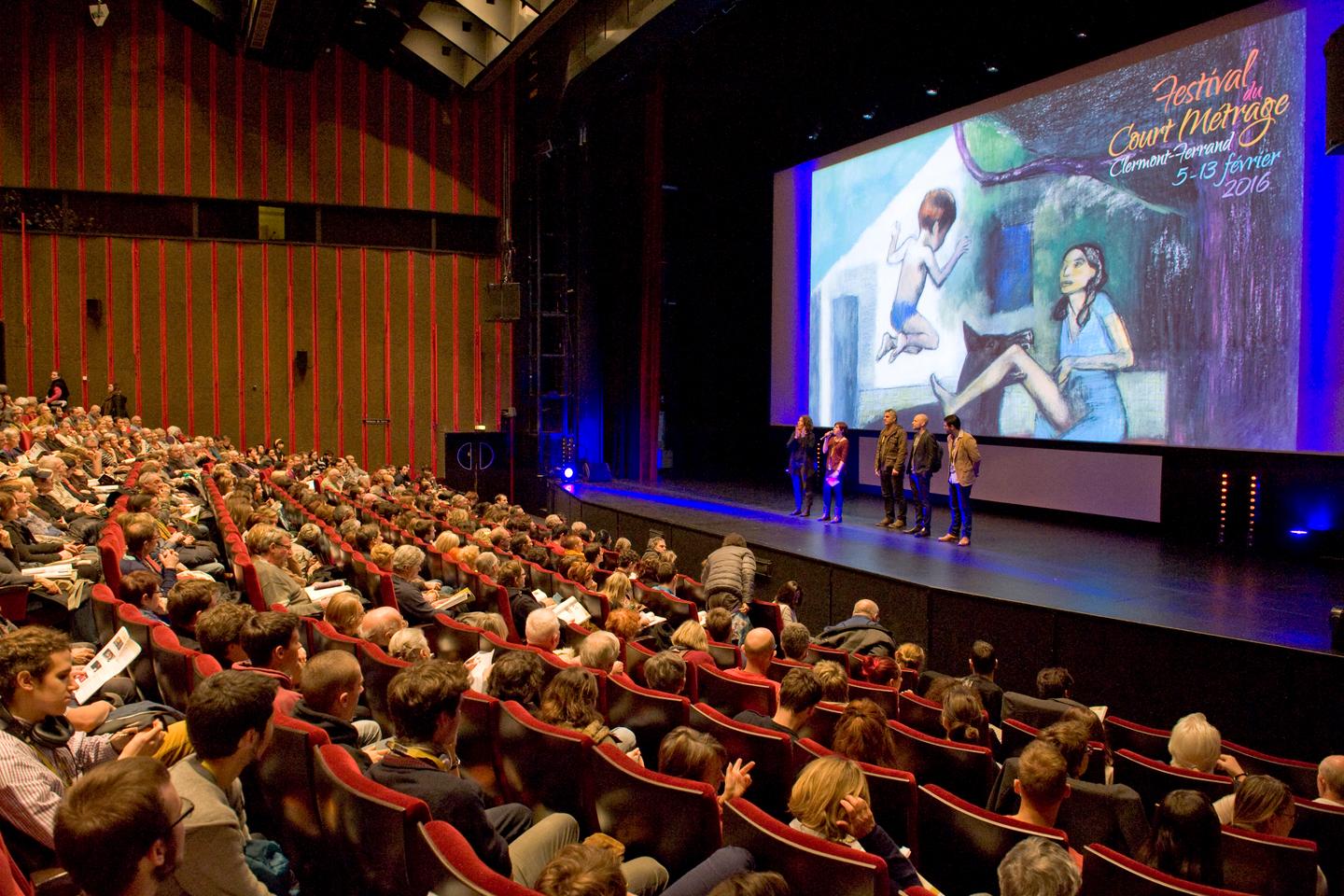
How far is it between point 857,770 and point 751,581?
407 cm

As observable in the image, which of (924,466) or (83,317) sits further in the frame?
(83,317)

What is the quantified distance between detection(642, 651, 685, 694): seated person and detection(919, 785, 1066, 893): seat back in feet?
3.13

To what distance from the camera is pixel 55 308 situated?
13.6m

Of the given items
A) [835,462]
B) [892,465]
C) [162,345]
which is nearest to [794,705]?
[892,465]

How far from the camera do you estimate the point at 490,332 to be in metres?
16.2

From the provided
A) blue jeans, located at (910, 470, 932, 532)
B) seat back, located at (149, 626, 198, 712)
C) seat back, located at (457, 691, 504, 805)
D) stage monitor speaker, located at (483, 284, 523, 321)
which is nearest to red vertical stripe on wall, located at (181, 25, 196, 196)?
stage monitor speaker, located at (483, 284, 523, 321)

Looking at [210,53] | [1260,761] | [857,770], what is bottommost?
[1260,761]

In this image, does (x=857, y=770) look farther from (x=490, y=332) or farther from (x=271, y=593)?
(x=490, y=332)

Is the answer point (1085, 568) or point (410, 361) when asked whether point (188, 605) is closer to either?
point (1085, 568)

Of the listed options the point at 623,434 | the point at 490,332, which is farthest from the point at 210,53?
the point at 623,434

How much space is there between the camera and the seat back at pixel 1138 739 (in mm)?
3961

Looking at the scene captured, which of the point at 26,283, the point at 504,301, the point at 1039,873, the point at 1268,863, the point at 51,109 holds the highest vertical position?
the point at 51,109

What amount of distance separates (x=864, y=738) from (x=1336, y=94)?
205 inches

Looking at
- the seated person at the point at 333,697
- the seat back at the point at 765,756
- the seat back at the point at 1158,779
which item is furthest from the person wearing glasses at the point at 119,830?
the seat back at the point at 1158,779
